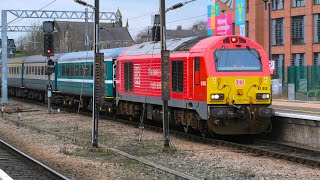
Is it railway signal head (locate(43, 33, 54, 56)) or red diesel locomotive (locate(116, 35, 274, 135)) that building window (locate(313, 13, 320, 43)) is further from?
red diesel locomotive (locate(116, 35, 274, 135))

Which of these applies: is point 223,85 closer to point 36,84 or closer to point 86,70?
point 86,70

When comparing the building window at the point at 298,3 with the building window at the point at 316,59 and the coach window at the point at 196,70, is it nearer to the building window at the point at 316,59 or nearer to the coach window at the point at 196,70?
the building window at the point at 316,59

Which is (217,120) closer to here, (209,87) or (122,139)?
(209,87)

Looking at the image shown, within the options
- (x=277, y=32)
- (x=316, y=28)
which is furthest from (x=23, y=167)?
(x=277, y=32)

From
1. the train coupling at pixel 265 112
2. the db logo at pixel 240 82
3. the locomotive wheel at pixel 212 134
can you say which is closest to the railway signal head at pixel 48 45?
the locomotive wheel at pixel 212 134

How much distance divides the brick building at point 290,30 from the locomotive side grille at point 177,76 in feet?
120

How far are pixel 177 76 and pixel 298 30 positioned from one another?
45601 millimetres

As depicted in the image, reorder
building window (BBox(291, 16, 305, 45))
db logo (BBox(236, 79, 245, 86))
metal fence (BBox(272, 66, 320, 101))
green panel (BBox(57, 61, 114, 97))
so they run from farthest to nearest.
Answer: building window (BBox(291, 16, 305, 45)) → metal fence (BBox(272, 66, 320, 101)) → green panel (BBox(57, 61, 114, 97)) → db logo (BBox(236, 79, 245, 86))

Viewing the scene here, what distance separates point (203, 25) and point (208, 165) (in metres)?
119

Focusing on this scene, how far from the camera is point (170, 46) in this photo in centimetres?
1977

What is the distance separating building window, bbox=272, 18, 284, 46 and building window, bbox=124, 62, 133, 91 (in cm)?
4272

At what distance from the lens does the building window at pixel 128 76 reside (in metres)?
22.6

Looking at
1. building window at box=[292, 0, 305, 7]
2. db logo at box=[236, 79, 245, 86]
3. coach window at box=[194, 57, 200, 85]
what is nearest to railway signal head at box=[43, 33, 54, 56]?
coach window at box=[194, 57, 200, 85]

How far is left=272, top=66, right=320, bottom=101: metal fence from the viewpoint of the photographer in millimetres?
43094
